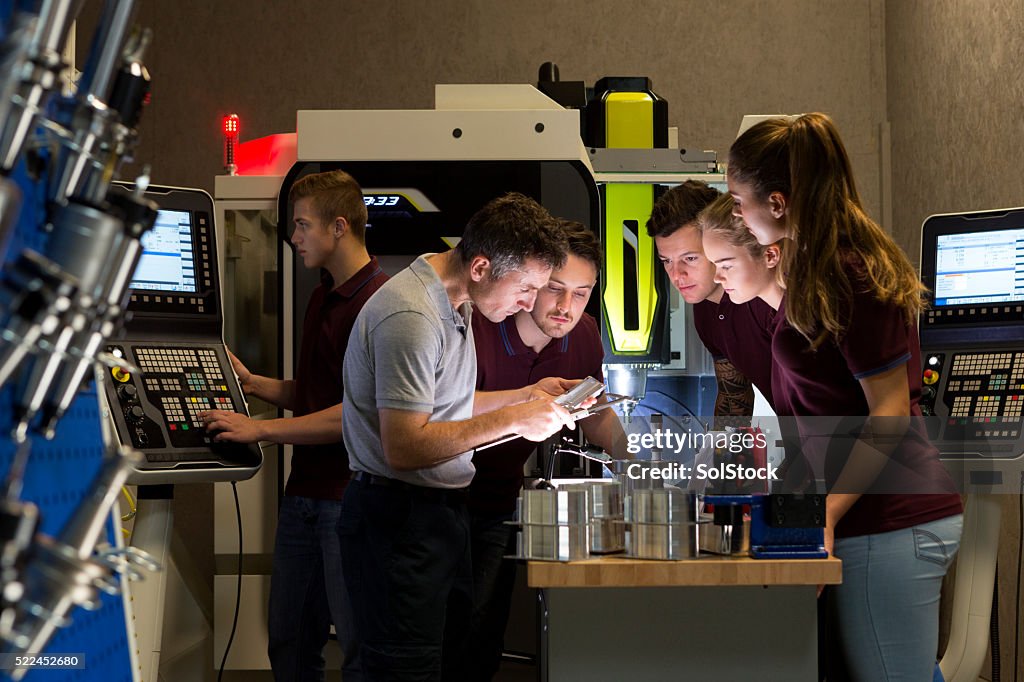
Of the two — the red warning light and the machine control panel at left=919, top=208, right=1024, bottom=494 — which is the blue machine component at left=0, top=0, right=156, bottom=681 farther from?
the machine control panel at left=919, top=208, right=1024, bottom=494

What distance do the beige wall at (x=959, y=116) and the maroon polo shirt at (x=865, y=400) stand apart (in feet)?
7.36

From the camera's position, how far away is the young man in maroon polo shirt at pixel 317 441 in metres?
2.74

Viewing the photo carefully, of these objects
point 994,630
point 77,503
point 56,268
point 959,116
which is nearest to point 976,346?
point 994,630

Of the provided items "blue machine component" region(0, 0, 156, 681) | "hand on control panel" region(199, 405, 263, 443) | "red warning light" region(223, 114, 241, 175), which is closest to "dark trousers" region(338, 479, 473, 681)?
"hand on control panel" region(199, 405, 263, 443)

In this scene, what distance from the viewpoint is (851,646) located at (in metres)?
1.78

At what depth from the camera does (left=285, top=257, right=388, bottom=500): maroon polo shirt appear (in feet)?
9.11

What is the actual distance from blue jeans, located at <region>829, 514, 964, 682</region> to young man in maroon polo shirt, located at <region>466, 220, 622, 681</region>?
1.12m

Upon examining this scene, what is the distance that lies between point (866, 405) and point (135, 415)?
185 cm

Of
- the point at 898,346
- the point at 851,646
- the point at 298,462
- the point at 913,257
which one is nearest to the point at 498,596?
the point at 298,462

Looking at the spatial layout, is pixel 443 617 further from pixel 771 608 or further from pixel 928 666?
pixel 928 666

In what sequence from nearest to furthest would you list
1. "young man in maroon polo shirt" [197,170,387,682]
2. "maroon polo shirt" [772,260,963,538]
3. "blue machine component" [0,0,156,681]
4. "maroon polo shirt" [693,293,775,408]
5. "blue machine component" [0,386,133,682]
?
1. "blue machine component" [0,0,156,681]
2. "blue machine component" [0,386,133,682]
3. "maroon polo shirt" [772,260,963,538]
4. "young man in maroon polo shirt" [197,170,387,682]
5. "maroon polo shirt" [693,293,775,408]

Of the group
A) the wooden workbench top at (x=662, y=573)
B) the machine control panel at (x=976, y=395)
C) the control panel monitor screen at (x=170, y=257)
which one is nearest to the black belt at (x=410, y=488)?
the wooden workbench top at (x=662, y=573)

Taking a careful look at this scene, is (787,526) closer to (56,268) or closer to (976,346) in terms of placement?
(56,268)

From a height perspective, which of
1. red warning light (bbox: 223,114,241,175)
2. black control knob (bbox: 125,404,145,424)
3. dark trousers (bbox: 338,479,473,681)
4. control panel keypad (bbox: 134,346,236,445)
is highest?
red warning light (bbox: 223,114,241,175)
